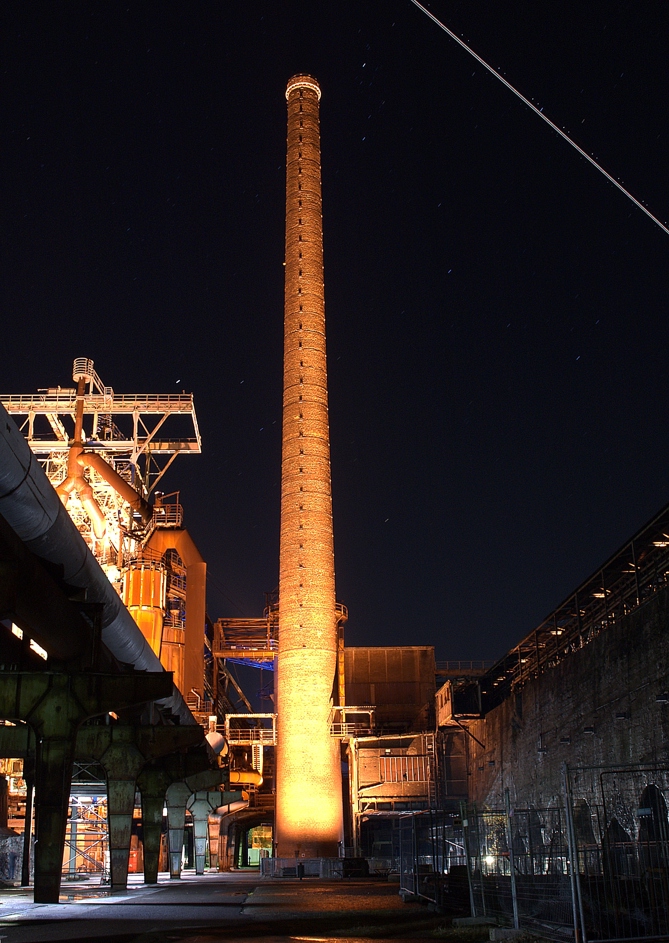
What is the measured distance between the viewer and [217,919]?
12.0 metres

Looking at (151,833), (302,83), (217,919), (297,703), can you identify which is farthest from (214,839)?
(302,83)

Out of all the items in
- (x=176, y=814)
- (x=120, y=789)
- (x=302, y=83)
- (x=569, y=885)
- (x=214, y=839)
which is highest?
(x=302, y=83)

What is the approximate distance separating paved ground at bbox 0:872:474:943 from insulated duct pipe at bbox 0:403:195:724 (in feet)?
14.7

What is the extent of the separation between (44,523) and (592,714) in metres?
16.0

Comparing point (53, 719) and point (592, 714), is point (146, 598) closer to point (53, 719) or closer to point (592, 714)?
point (592, 714)

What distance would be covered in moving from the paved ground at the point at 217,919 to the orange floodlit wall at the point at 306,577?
18.1 meters

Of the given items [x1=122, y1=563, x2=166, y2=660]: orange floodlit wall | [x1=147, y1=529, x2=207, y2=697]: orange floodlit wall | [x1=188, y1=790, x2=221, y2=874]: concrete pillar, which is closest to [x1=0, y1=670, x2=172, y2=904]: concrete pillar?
[x1=188, y1=790, x2=221, y2=874]: concrete pillar

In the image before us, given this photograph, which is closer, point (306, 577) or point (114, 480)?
point (114, 480)

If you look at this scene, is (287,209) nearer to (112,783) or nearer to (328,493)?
(328,493)

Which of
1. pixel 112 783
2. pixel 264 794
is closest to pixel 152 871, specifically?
pixel 112 783

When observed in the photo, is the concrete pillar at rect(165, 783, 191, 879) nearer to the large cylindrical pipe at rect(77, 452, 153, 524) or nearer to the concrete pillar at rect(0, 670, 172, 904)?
the large cylindrical pipe at rect(77, 452, 153, 524)

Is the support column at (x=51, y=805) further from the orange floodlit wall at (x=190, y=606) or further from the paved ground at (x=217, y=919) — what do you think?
the orange floodlit wall at (x=190, y=606)

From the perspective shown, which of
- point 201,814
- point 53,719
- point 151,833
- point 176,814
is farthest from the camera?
point 201,814

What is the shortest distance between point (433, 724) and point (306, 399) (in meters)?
15.9
